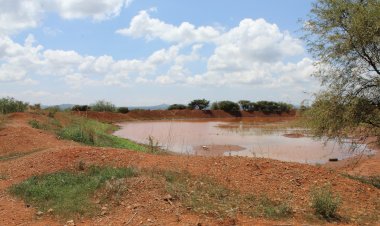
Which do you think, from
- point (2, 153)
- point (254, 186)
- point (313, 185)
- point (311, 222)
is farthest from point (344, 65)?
point (2, 153)

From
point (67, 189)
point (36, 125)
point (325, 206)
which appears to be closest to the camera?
point (325, 206)

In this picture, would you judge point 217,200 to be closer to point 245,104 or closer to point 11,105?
point 11,105

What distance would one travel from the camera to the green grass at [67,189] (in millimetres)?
7414

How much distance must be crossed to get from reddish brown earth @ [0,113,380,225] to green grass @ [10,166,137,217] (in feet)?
0.82

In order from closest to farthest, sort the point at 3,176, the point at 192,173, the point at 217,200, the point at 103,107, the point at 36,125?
the point at 217,200 → the point at 192,173 → the point at 3,176 → the point at 36,125 → the point at 103,107

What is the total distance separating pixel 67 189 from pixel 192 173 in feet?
9.36

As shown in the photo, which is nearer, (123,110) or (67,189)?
(67,189)

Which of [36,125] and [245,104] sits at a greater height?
[245,104]

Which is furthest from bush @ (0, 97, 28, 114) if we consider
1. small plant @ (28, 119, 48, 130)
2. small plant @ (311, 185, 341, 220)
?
small plant @ (311, 185, 341, 220)

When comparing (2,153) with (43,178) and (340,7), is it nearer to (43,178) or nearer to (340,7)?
(43,178)

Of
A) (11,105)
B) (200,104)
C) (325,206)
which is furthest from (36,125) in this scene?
(200,104)

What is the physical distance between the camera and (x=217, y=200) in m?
7.76

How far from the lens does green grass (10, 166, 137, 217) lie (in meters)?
7.41

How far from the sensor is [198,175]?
912 cm
